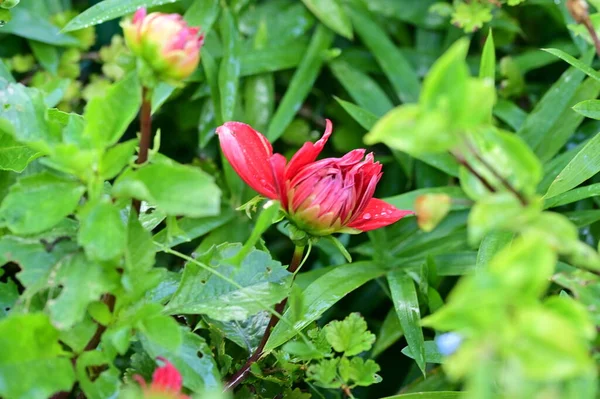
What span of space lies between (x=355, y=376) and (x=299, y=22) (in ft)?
2.00

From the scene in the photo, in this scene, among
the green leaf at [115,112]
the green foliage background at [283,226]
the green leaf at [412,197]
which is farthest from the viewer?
the green leaf at [412,197]

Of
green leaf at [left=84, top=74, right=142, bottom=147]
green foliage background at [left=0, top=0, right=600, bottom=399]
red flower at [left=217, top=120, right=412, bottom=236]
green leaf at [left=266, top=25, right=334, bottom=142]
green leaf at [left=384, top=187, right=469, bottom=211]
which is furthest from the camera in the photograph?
green leaf at [left=266, top=25, right=334, bottom=142]

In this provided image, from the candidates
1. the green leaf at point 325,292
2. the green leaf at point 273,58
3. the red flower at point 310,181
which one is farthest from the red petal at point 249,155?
the green leaf at point 273,58

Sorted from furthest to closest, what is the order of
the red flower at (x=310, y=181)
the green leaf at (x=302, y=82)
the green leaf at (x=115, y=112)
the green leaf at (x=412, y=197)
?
the green leaf at (x=302, y=82), the green leaf at (x=412, y=197), the red flower at (x=310, y=181), the green leaf at (x=115, y=112)

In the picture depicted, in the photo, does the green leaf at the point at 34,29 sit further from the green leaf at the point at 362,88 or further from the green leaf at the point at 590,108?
the green leaf at the point at 590,108

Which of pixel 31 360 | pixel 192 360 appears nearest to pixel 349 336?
pixel 192 360

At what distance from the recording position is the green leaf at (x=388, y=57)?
97 cm

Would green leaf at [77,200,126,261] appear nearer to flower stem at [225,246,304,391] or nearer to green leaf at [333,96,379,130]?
flower stem at [225,246,304,391]

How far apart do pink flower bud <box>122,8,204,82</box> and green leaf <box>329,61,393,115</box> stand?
0.54 meters

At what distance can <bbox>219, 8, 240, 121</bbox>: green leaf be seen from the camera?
847 mm

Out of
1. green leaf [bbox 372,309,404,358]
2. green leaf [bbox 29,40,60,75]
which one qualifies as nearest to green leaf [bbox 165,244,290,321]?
green leaf [bbox 372,309,404,358]

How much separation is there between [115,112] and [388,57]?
59 centimetres

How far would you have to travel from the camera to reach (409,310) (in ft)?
2.25

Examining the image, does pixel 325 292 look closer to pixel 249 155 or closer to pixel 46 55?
pixel 249 155
